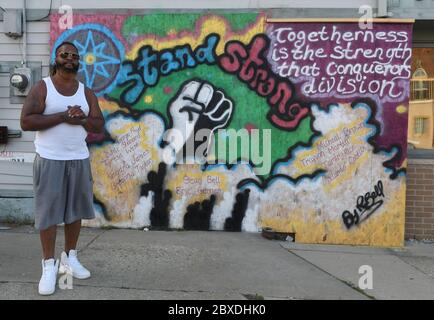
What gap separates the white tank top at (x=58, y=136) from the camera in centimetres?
363

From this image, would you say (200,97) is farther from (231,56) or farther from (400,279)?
(400,279)

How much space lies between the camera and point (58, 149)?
Answer: 12.0 feet

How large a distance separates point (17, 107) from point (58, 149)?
8.87 ft

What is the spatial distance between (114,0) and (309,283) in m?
4.05

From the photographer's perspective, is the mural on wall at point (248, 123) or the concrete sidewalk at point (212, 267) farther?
the mural on wall at point (248, 123)

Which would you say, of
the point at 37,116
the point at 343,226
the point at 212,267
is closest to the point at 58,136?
the point at 37,116

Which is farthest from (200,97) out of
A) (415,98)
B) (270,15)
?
(415,98)

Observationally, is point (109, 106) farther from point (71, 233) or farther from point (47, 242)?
point (47, 242)

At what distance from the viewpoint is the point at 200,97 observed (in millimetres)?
5680

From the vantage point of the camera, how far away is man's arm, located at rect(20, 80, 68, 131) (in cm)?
354

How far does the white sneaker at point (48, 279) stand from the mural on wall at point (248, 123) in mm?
2144

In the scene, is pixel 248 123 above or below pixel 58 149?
above

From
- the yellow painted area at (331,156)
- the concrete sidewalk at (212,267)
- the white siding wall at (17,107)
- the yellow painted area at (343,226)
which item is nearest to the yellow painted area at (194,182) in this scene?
the concrete sidewalk at (212,267)

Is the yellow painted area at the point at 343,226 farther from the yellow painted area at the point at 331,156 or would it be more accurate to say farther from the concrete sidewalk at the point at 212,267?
the yellow painted area at the point at 331,156
